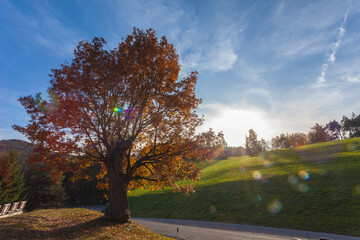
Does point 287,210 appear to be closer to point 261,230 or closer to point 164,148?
point 261,230

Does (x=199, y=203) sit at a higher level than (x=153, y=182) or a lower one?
lower

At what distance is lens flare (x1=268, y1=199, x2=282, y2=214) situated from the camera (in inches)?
755

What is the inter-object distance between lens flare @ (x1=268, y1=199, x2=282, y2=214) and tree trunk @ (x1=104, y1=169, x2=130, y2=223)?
589 inches

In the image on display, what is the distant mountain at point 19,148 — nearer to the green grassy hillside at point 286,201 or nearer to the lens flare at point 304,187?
the green grassy hillside at point 286,201

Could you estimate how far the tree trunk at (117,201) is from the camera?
12516 millimetres

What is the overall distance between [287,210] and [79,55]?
22686mm

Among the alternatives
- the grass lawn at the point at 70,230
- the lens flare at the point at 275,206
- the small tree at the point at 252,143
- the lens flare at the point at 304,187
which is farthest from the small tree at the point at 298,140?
the grass lawn at the point at 70,230

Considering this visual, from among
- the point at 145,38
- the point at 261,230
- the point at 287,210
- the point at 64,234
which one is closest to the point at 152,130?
the point at 145,38

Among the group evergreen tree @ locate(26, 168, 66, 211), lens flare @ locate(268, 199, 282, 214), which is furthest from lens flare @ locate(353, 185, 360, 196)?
evergreen tree @ locate(26, 168, 66, 211)

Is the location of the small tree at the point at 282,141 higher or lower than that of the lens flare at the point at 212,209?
higher

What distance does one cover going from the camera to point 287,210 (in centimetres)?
1870

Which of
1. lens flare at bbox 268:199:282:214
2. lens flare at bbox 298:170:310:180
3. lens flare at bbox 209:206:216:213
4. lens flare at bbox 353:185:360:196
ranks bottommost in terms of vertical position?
lens flare at bbox 209:206:216:213

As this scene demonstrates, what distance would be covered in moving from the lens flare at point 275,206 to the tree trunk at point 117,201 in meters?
15.0

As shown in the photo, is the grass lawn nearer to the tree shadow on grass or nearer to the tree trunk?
the tree shadow on grass
